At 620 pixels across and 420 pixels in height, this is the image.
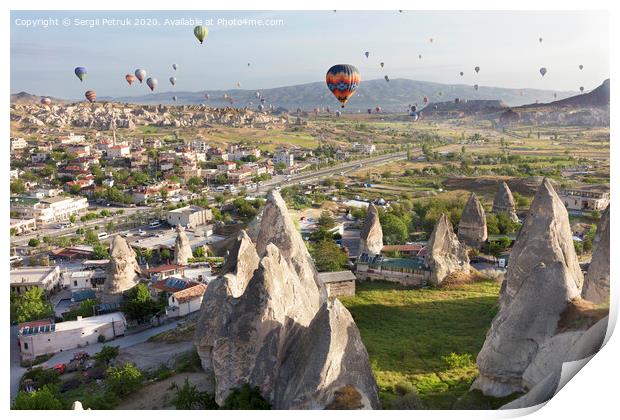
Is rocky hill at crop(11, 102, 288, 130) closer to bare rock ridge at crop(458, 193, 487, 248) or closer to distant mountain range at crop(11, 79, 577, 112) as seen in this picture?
distant mountain range at crop(11, 79, 577, 112)

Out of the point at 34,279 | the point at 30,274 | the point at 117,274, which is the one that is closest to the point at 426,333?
the point at 117,274

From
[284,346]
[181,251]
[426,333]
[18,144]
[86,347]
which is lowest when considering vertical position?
A: [86,347]

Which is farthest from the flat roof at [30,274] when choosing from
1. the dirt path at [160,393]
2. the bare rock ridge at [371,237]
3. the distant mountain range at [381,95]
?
the distant mountain range at [381,95]

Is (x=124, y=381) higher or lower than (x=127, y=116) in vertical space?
lower

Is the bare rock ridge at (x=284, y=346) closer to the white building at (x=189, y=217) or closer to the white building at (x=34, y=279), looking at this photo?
the white building at (x=34, y=279)

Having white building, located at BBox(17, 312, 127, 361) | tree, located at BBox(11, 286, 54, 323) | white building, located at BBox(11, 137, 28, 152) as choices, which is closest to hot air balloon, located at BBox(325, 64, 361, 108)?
white building, located at BBox(17, 312, 127, 361)

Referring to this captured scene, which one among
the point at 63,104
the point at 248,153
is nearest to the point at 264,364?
the point at 248,153

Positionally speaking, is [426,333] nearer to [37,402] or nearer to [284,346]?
[284,346]
